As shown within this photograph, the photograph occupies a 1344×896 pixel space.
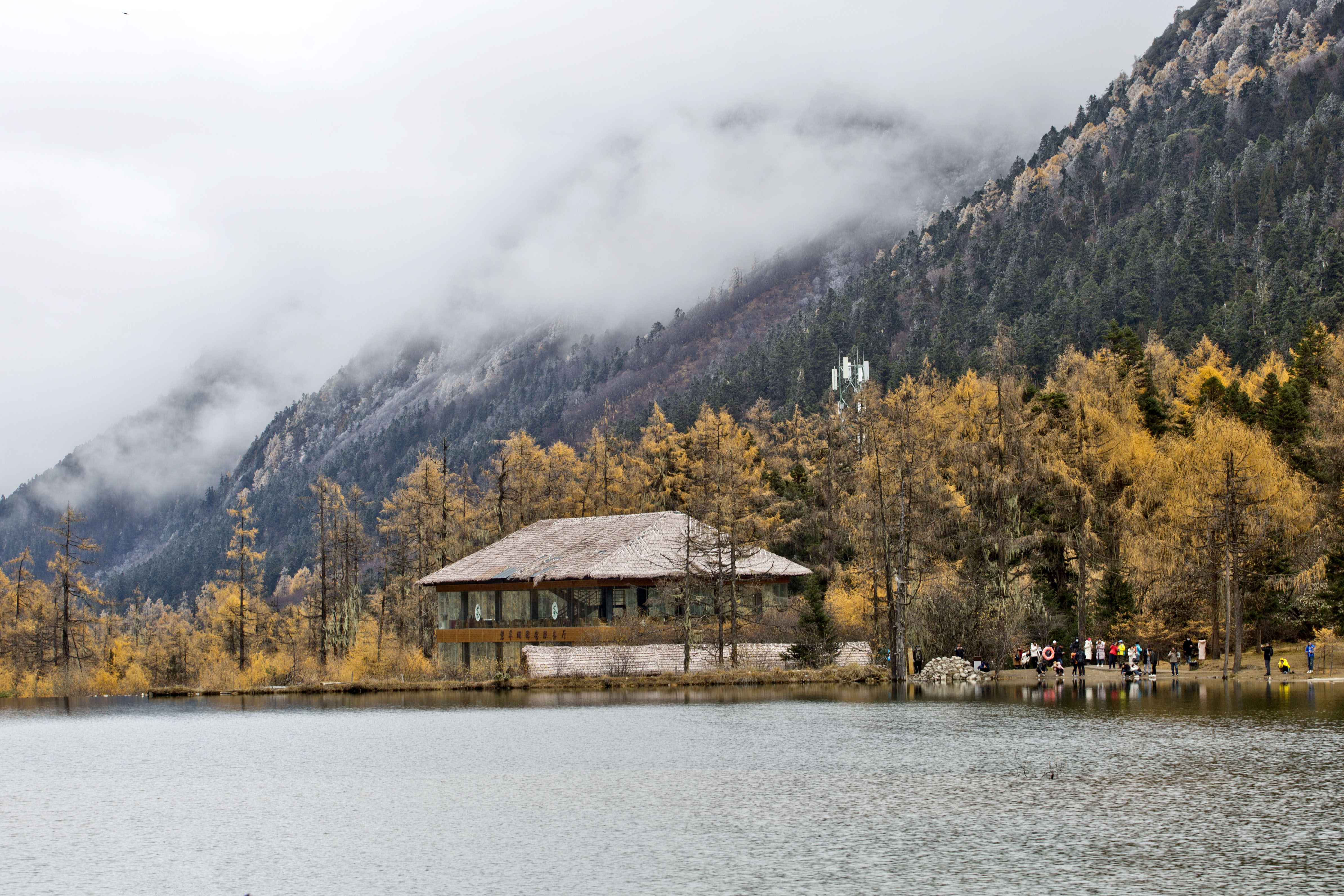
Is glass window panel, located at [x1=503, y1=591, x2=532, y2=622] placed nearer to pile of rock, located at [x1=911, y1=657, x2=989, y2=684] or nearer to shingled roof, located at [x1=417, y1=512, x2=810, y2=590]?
shingled roof, located at [x1=417, y1=512, x2=810, y2=590]

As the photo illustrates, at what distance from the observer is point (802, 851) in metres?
18.9

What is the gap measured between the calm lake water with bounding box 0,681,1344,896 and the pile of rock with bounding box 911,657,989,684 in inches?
544

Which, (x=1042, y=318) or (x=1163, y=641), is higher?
(x=1042, y=318)

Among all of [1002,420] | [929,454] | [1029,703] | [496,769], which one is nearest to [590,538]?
[929,454]

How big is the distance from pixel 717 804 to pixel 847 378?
12775 cm

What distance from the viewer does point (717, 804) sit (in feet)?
76.7

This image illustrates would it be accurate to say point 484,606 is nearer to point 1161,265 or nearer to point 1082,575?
point 1082,575

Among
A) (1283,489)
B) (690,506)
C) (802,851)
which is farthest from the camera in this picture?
(690,506)

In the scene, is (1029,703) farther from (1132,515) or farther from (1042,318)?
(1042,318)

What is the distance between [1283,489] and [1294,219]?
10143cm

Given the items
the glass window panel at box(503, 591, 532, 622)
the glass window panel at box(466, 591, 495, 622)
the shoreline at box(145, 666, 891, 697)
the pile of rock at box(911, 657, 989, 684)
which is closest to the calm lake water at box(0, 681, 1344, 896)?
the pile of rock at box(911, 657, 989, 684)

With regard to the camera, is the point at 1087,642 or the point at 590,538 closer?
the point at 1087,642

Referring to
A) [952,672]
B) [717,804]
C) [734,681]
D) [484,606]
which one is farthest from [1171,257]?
[717,804]

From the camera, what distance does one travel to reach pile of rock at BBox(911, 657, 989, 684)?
56.3m
